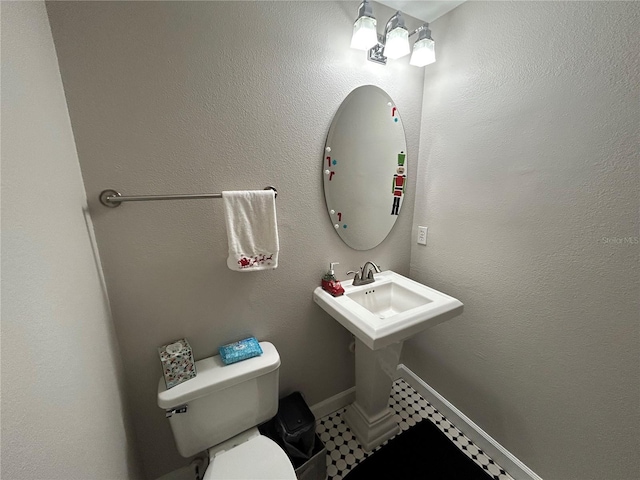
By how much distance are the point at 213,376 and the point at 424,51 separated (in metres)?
1.67

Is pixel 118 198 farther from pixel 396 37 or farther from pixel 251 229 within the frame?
pixel 396 37

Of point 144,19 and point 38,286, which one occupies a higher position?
point 144,19

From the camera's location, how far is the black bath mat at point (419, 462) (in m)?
1.22

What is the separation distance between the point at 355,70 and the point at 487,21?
1.94ft

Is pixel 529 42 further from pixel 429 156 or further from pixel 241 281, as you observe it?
pixel 241 281

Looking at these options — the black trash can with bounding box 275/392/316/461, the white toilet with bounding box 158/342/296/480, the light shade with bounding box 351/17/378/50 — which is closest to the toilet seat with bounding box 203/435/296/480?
the white toilet with bounding box 158/342/296/480

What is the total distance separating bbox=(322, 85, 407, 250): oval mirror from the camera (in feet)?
3.99

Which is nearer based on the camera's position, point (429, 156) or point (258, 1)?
point (258, 1)

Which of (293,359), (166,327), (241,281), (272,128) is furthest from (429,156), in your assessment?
(166,327)

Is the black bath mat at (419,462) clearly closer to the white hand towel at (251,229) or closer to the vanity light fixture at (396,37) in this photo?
the white hand towel at (251,229)

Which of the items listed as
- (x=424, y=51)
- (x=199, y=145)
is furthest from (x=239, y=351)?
(x=424, y=51)

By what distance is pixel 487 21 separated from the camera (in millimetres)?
1104

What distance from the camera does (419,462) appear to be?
1276mm

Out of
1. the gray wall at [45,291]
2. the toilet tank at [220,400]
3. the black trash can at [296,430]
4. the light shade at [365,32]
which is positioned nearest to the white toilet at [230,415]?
the toilet tank at [220,400]
